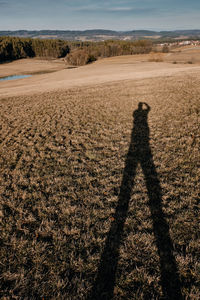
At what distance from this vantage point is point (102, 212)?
4.33 meters

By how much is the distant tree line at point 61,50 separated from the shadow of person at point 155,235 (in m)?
86.9

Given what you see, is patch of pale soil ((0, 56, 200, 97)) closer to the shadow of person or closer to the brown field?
the brown field

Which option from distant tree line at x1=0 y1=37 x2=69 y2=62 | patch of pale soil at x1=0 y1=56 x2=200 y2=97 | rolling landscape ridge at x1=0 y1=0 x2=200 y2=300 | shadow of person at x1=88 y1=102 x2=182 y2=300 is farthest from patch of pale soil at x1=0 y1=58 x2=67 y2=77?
shadow of person at x1=88 y1=102 x2=182 y2=300

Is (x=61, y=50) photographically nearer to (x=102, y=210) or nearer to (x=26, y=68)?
(x=26, y=68)

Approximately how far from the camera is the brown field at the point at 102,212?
3020 millimetres

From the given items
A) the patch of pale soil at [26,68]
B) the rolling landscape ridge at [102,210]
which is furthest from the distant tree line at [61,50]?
the rolling landscape ridge at [102,210]

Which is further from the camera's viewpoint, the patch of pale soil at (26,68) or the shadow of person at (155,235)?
the patch of pale soil at (26,68)

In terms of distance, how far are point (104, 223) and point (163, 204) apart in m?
1.64

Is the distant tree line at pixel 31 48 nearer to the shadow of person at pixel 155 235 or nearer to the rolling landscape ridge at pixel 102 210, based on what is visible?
the rolling landscape ridge at pixel 102 210

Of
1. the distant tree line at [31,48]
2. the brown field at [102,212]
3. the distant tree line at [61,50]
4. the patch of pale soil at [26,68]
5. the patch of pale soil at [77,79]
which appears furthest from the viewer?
the distant tree line at [31,48]

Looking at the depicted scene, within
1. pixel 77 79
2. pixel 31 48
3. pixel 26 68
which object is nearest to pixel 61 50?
pixel 31 48

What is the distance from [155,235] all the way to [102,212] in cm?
135

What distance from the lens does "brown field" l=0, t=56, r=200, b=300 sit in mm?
3020

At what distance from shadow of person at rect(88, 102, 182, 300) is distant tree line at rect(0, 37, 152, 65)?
86.9 metres
